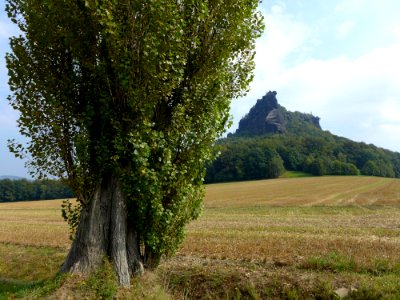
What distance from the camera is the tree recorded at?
33.7 ft

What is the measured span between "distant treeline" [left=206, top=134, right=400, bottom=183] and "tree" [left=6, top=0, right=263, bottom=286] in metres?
98.3

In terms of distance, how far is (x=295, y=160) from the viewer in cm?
13662

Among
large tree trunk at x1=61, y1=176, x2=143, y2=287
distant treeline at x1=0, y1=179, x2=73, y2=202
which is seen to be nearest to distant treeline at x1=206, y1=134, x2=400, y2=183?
distant treeline at x1=0, y1=179, x2=73, y2=202

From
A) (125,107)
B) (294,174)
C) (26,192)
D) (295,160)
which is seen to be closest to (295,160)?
(295,160)

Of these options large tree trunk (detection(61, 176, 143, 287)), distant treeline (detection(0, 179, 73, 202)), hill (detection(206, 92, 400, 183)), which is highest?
hill (detection(206, 92, 400, 183))

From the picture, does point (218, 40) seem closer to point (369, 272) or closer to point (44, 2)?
point (44, 2)

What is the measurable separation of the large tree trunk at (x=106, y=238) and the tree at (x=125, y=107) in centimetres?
3

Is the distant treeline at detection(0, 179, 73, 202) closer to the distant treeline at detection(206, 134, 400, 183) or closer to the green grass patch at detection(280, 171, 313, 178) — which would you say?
the distant treeline at detection(206, 134, 400, 183)

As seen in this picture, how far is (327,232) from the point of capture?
67.0 ft

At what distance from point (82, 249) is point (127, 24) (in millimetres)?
6577

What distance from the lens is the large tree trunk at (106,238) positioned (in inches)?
404

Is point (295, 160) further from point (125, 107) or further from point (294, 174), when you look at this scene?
point (125, 107)

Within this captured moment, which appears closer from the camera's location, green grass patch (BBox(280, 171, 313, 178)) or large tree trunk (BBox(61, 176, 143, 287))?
large tree trunk (BBox(61, 176, 143, 287))

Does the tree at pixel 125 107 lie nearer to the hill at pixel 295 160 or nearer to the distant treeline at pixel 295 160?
the hill at pixel 295 160
